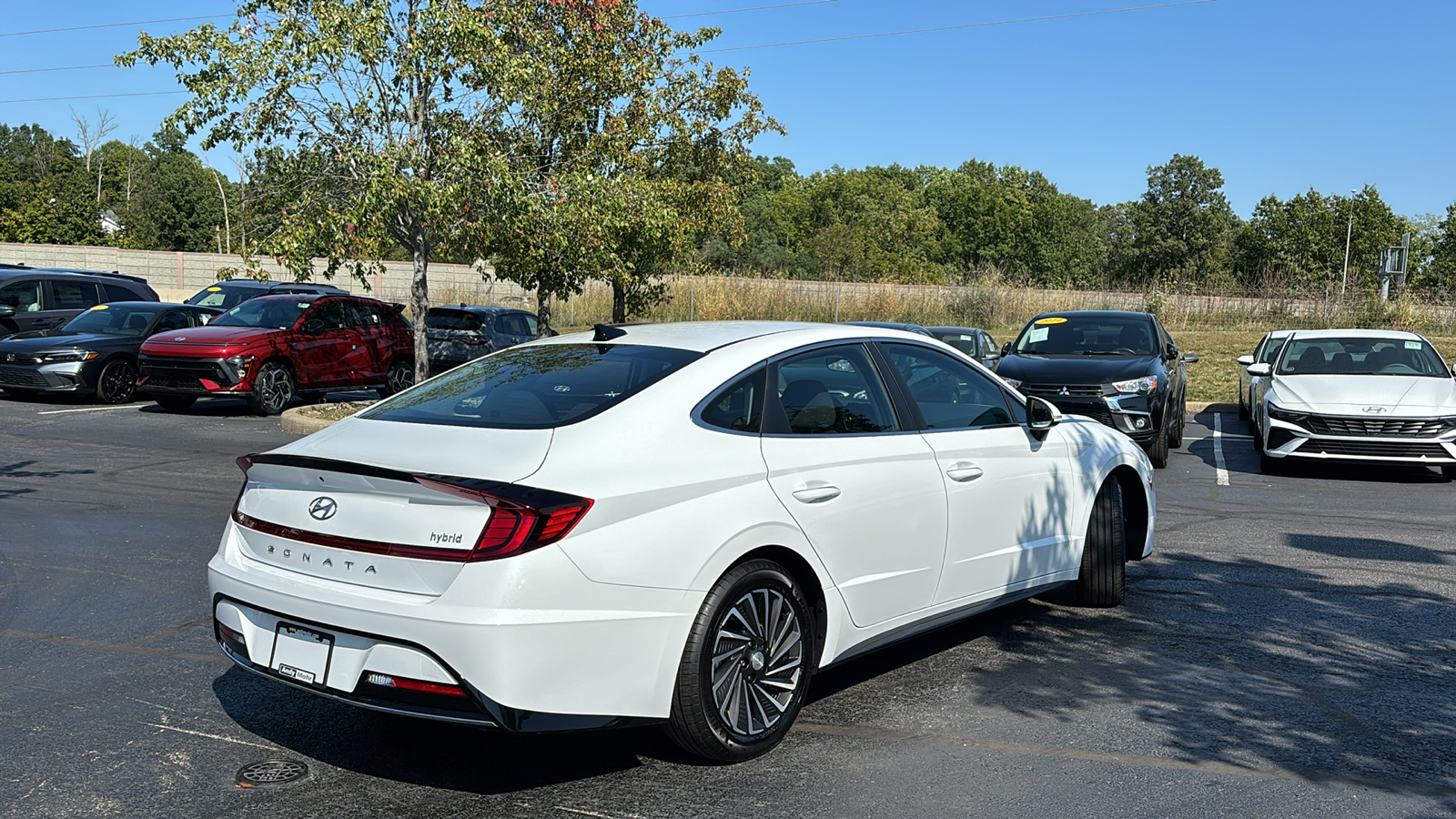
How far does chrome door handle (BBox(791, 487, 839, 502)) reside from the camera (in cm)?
444

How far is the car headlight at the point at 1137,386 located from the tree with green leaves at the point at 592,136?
24.9 ft

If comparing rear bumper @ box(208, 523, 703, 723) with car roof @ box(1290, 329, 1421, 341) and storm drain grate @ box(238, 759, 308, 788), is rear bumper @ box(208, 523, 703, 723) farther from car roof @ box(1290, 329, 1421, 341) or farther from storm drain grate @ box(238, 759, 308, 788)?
car roof @ box(1290, 329, 1421, 341)

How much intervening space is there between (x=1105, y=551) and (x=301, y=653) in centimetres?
416

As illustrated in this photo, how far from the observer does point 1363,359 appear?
14.0 m

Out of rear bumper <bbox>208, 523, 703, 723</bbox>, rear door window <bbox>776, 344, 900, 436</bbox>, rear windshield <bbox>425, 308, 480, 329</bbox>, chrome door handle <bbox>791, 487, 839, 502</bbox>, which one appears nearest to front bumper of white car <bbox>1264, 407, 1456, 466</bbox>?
rear door window <bbox>776, 344, 900, 436</bbox>

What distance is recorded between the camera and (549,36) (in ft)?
64.5

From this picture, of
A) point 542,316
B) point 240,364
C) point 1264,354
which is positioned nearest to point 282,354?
point 240,364

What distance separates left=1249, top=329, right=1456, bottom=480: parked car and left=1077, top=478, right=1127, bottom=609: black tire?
22.9 ft

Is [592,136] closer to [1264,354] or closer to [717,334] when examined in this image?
[1264,354]

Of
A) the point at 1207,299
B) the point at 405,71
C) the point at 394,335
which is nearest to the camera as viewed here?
the point at 405,71

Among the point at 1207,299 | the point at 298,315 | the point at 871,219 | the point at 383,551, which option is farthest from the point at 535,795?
the point at 871,219

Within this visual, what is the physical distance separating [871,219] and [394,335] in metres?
90.8

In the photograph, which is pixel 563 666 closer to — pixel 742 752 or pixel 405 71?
pixel 742 752

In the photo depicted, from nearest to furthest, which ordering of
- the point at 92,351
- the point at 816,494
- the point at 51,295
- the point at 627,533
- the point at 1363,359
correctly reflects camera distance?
the point at 627,533 → the point at 816,494 → the point at 1363,359 → the point at 92,351 → the point at 51,295
